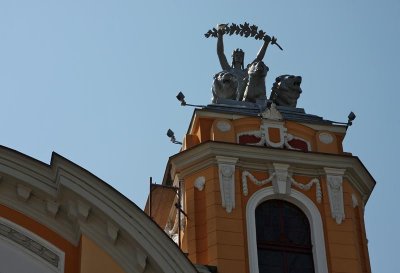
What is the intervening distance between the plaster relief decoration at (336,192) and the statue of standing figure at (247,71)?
2.53m

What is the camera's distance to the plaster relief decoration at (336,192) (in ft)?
64.4

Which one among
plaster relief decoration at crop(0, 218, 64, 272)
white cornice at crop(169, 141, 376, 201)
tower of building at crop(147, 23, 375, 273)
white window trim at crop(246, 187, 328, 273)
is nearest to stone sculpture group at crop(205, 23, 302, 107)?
tower of building at crop(147, 23, 375, 273)

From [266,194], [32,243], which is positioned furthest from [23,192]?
[266,194]

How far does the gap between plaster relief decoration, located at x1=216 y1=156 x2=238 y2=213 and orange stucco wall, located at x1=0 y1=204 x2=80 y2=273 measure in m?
3.48

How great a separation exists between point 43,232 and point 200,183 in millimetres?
3931

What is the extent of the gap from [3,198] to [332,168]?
232 inches

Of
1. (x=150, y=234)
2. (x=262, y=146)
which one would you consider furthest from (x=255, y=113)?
(x=150, y=234)

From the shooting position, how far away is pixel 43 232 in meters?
16.6

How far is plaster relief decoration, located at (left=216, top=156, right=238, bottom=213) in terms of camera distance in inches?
762

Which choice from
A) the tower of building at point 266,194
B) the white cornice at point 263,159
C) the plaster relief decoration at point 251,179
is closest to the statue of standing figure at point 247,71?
the tower of building at point 266,194

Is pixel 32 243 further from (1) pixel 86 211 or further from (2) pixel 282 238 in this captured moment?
(2) pixel 282 238

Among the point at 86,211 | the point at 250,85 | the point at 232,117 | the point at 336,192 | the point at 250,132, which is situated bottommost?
the point at 86,211

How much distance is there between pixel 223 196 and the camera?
19.4m

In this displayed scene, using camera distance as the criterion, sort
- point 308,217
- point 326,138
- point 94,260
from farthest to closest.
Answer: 1. point 326,138
2. point 308,217
3. point 94,260
